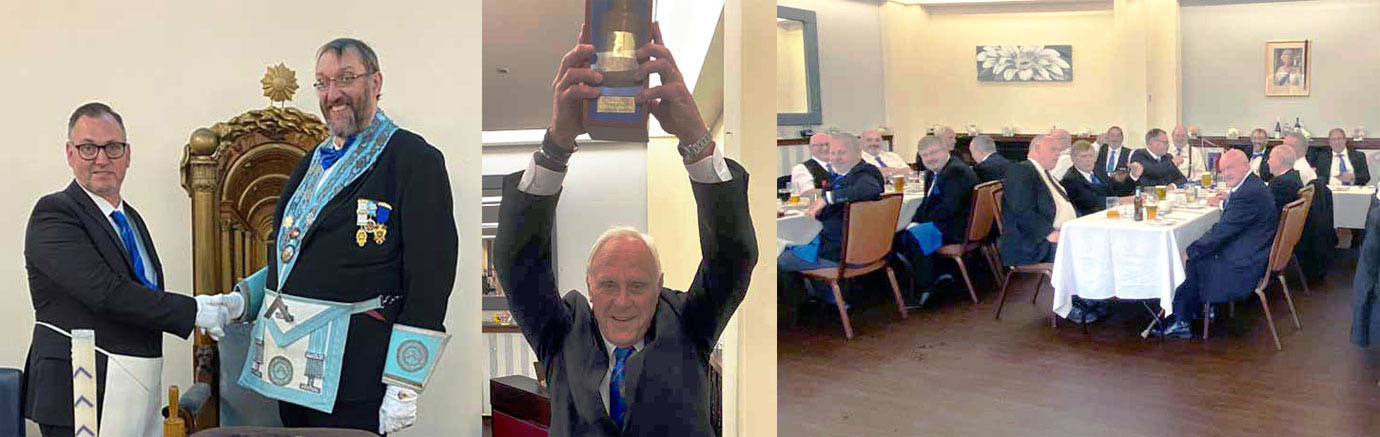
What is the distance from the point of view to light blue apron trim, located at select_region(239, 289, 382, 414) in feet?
9.61

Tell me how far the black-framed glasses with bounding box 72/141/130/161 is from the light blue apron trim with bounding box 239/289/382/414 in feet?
1.60

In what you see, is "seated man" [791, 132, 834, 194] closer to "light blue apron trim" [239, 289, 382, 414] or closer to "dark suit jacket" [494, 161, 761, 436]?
"light blue apron trim" [239, 289, 382, 414]

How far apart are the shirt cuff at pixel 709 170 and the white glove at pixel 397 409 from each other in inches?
48.5

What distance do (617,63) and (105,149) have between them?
1.68m

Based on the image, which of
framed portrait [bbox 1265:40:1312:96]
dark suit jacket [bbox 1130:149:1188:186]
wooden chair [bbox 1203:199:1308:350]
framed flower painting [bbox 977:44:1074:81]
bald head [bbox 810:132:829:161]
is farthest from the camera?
framed flower painting [bbox 977:44:1074:81]

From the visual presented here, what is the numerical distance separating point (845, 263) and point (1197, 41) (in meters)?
8.40

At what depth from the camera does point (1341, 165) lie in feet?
33.8

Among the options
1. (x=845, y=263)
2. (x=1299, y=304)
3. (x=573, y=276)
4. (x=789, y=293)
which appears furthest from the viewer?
(x=1299, y=304)

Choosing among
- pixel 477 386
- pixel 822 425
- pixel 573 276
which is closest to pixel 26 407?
pixel 477 386

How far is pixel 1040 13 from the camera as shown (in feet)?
45.4

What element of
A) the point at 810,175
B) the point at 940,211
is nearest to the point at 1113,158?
the point at 940,211

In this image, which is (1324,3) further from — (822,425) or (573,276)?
(573,276)

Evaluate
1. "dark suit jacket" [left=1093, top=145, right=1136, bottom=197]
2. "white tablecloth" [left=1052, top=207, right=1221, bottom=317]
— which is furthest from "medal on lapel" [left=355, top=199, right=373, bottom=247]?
"dark suit jacket" [left=1093, top=145, right=1136, bottom=197]

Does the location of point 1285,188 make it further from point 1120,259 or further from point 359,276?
point 359,276
